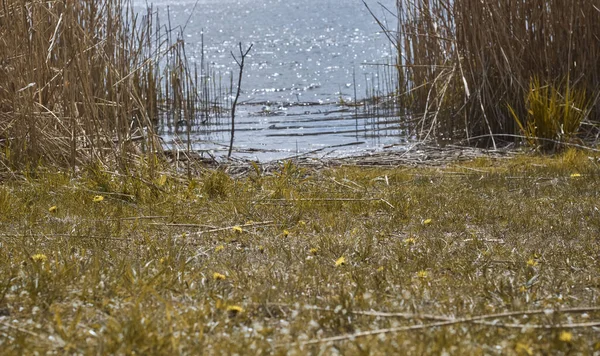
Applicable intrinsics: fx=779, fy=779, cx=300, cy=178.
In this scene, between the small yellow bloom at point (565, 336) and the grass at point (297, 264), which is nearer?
the small yellow bloom at point (565, 336)

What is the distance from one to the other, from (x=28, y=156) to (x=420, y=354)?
4.05 m

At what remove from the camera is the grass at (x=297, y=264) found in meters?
2.24

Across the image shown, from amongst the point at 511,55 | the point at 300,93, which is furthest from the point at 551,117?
the point at 300,93

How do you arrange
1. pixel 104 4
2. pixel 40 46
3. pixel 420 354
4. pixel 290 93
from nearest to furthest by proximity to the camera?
pixel 420 354, pixel 40 46, pixel 104 4, pixel 290 93

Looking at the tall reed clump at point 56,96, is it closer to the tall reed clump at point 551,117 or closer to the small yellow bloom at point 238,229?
the small yellow bloom at point 238,229

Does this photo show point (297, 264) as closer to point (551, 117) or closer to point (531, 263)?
point (531, 263)

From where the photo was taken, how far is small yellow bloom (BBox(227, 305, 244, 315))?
2.42 meters

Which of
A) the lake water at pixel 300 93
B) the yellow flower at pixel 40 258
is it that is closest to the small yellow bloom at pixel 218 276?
the yellow flower at pixel 40 258

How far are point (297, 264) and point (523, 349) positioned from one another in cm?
121

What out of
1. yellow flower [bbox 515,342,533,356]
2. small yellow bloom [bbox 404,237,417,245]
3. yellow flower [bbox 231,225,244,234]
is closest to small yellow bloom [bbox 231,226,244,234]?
yellow flower [bbox 231,225,244,234]

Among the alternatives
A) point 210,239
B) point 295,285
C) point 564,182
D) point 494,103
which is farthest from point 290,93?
point 295,285

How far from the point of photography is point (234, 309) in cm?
245

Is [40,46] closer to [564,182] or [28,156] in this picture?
Result: [28,156]

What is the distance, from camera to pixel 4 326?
92.3 inches
